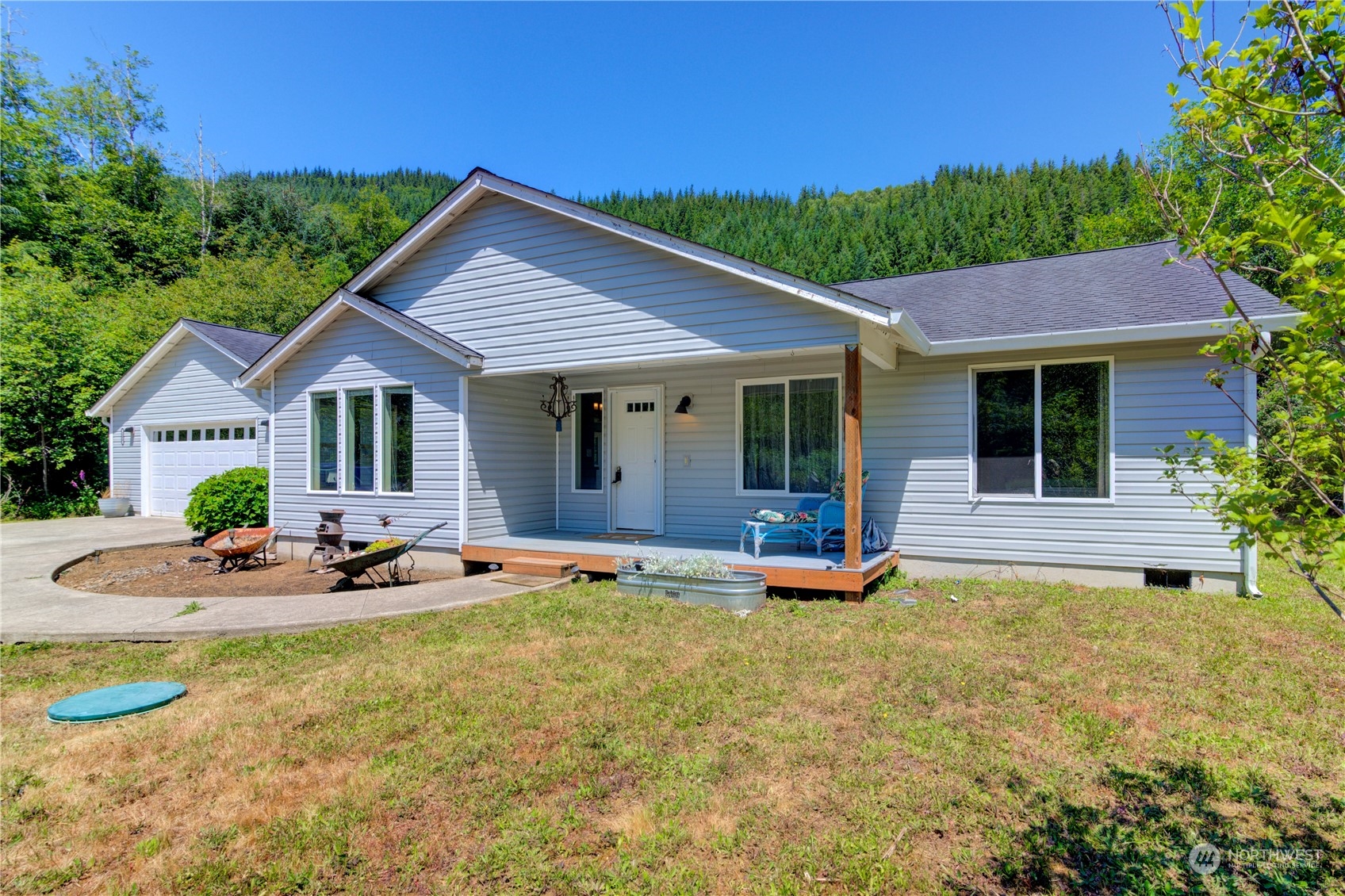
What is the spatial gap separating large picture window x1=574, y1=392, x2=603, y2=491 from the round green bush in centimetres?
605

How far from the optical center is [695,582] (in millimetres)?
6969

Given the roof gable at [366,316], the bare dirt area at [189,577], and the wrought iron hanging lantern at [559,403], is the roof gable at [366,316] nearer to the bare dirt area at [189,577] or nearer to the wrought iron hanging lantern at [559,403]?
the wrought iron hanging lantern at [559,403]

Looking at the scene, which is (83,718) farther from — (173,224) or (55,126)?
(55,126)

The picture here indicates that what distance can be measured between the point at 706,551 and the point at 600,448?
297 centimetres

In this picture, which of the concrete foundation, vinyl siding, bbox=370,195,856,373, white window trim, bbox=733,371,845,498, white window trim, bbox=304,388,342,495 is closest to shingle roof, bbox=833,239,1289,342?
white window trim, bbox=733,371,845,498

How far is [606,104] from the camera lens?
56.9ft

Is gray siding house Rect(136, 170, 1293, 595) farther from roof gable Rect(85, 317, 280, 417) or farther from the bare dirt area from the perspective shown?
roof gable Rect(85, 317, 280, 417)

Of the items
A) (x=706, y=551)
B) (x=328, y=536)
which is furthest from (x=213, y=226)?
(x=706, y=551)

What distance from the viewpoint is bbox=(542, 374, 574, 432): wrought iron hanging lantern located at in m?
10.6

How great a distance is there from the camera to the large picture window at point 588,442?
10523 millimetres

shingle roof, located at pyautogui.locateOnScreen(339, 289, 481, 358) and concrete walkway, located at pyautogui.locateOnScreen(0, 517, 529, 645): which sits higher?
shingle roof, located at pyautogui.locateOnScreen(339, 289, 481, 358)

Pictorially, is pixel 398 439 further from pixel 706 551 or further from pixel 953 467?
pixel 953 467

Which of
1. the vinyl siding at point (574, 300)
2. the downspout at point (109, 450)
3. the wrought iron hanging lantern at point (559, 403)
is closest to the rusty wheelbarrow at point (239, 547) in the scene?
the vinyl siding at point (574, 300)

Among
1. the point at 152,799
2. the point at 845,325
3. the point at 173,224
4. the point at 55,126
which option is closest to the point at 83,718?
the point at 152,799
